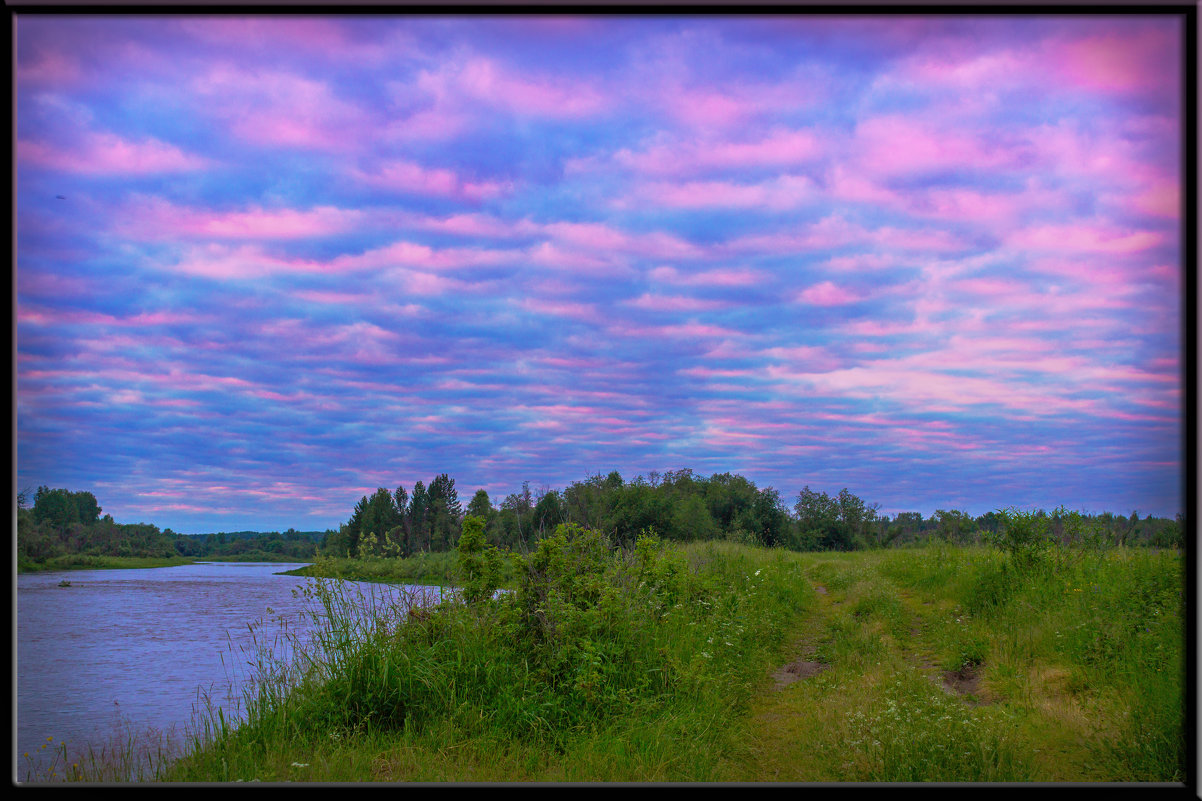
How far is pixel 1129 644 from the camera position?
17.9 feet

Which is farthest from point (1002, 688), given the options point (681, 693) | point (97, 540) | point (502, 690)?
point (97, 540)

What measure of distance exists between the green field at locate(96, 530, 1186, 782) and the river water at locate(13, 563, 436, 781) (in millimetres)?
763

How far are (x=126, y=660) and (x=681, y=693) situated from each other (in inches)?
293

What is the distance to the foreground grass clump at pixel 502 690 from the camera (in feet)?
14.3

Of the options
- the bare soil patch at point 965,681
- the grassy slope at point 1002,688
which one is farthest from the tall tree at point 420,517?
the bare soil patch at point 965,681

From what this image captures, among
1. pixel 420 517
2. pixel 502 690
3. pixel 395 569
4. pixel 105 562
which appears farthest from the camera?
pixel 105 562

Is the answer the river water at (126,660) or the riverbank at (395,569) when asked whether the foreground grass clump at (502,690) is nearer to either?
the riverbank at (395,569)

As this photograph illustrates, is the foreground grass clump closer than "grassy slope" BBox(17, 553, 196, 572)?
Yes

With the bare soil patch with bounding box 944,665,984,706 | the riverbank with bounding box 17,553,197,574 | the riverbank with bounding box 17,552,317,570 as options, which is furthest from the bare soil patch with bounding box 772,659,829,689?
the riverbank with bounding box 17,553,197,574

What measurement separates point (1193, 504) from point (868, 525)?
28.6 meters

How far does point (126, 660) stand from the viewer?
8.59 meters

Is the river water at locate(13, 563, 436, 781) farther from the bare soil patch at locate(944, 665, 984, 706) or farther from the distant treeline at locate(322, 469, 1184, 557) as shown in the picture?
the bare soil patch at locate(944, 665, 984, 706)

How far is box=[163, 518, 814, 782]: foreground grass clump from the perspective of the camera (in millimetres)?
4352

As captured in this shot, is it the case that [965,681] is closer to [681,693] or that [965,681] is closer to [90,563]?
[681,693]
